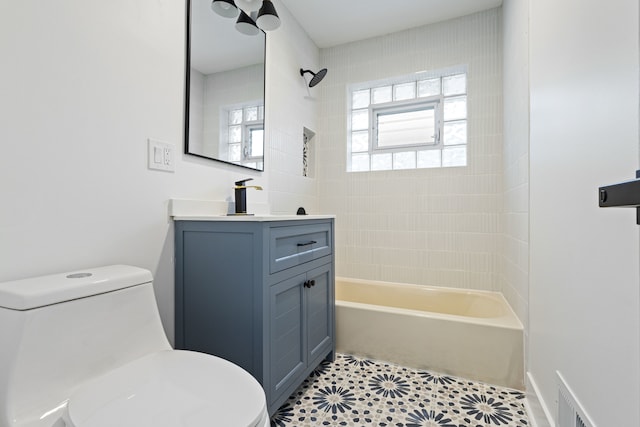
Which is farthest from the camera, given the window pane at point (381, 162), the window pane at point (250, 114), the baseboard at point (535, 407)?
the window pane at point (381, 162)

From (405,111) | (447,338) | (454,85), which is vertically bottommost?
(447,338)

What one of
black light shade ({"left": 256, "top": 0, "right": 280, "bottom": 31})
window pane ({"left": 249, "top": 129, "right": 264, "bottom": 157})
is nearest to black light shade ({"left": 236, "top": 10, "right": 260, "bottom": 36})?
black light shade ({"left": 256, "top": 0, "right": 280, "bottom": 31})

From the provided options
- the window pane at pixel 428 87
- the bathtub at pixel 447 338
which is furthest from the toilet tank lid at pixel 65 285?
the window pane at pixel 428 87

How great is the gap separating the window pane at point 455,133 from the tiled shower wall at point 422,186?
0.09 m

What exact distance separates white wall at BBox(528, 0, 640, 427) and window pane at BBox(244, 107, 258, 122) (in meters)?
1.52

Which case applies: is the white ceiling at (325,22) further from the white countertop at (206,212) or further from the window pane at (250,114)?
the white countertop at (206,212)

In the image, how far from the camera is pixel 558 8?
1.16 metres

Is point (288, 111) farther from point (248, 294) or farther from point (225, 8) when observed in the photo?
point (248, 294)

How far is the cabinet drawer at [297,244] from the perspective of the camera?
1308mm

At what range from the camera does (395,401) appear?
5.02 ft

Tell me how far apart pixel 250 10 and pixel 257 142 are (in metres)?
0.73

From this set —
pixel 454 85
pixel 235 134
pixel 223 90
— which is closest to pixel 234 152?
pixel 235 134

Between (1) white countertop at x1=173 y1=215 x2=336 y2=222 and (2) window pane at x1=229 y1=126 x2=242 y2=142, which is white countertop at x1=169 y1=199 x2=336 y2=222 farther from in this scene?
(2) window pane at x1=229 y1=126 x2=242 y2=142

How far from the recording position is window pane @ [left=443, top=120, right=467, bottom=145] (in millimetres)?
2494
